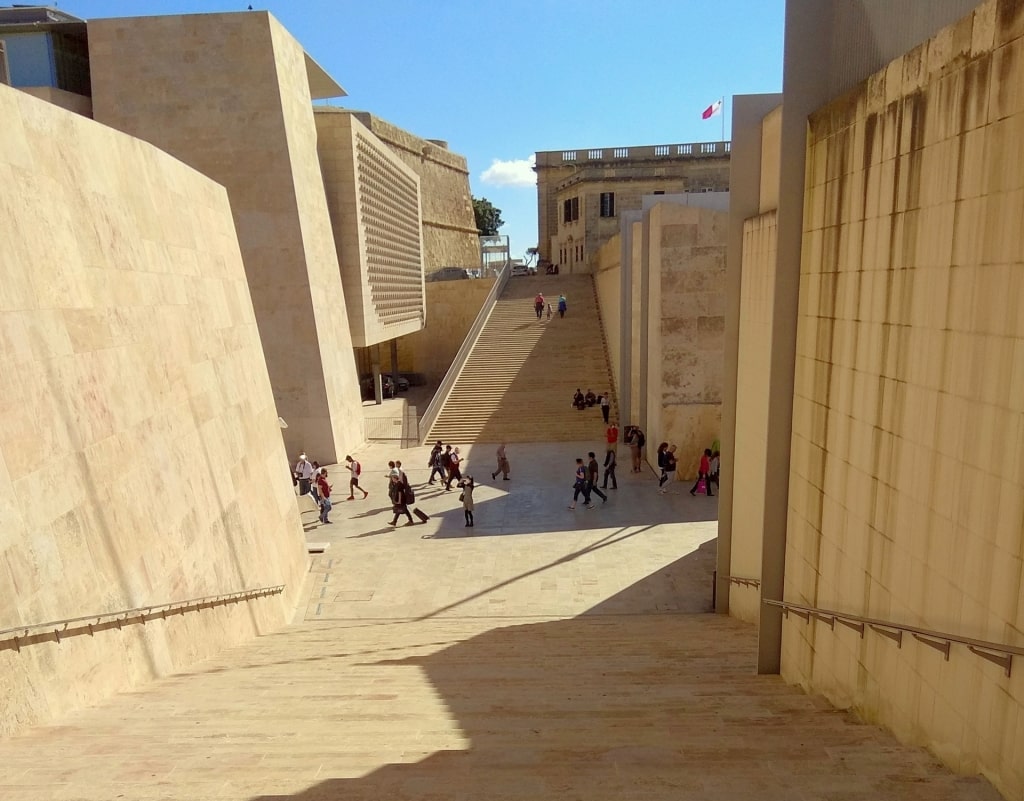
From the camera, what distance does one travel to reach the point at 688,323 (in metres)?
14.6

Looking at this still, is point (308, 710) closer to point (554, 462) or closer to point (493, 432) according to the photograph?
point (554, 462)

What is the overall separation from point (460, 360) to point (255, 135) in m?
9.48

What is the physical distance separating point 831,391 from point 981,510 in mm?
1803

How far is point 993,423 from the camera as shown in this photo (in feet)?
10.6

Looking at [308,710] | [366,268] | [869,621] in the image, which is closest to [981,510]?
[869,621]

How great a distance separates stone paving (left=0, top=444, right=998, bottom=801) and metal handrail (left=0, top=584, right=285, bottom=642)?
0.54 meters

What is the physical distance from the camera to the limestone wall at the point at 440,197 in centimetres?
3422

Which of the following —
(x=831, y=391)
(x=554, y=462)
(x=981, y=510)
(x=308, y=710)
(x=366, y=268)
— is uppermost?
(x=366, y=268)

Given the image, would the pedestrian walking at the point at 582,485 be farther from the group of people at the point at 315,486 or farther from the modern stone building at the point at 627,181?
the modern stone building at the point at 627,181

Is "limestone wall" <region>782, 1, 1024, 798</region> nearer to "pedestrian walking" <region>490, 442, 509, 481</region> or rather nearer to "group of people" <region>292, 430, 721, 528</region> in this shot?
"group of people" <region>292, 430, 721, 528</region>

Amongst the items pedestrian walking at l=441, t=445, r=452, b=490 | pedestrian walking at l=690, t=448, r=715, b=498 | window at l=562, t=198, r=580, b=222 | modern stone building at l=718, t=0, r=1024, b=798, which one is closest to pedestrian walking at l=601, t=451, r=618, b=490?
pedestrian walking at l=690, t=448, r=715, b=498

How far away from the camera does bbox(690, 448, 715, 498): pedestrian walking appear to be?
13.6 metres

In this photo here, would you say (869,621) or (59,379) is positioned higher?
(59,379)

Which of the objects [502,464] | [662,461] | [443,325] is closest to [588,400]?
[502,464]
